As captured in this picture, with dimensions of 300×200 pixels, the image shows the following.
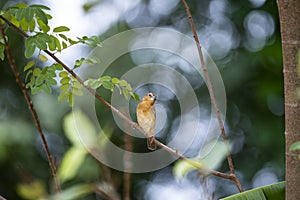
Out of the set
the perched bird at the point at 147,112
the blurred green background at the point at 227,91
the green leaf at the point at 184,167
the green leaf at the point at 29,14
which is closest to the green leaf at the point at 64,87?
the green leaf at the point at 29,14

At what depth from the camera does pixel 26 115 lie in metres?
2.12

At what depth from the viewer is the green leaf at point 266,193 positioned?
0.55 metres

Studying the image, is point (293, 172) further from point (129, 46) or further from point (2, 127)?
point (129, 46)

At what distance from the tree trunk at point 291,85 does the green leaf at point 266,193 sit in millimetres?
58

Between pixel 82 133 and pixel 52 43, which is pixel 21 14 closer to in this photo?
pixel 52 43

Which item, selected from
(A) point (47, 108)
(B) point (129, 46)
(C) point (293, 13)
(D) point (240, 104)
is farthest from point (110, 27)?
(C) point (293, 13)

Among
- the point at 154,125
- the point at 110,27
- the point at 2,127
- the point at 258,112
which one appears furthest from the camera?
the point at 258,112

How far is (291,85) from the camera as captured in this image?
0.51 metres

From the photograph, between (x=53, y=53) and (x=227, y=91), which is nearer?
(x=53, y=53)

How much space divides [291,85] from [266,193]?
0.41 feet

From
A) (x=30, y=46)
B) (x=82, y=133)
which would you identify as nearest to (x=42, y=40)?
(x=30, y=46)

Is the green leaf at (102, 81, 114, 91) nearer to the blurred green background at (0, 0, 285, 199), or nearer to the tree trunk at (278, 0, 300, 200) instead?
the tree trunk at (278, 0, 300, 200)

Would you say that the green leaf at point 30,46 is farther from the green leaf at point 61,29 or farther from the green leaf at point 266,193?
the green leaf at point 266,193

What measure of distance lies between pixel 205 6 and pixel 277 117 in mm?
575
